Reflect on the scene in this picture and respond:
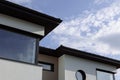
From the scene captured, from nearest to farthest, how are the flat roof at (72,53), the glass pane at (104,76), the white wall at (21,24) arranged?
1. the white wall at (21,24)
2. the flat roof at (72,53)
3. the glass pane at (104,76)

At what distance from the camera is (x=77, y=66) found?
15016 millimetres

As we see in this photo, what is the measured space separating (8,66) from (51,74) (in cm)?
475

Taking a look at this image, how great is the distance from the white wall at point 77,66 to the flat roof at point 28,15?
290cm

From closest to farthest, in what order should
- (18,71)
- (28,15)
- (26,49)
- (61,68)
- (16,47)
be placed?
(18,71), (16,47), (26,49), (28,15), (61,68)

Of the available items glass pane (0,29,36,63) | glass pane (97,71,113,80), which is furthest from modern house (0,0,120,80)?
glass pane (97,71,113,80)

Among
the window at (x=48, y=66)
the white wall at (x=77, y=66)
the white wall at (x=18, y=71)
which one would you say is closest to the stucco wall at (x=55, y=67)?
the window at (x=48, y=66)

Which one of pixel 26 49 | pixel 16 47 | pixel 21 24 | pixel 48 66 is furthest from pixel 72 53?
pixel 16 47

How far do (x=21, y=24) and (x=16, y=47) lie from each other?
47.4 inches

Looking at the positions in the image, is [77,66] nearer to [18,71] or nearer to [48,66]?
[48,66]

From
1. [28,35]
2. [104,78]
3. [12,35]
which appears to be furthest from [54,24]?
[104,78]

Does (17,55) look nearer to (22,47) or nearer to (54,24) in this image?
(22,47)

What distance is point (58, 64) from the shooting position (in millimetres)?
15359

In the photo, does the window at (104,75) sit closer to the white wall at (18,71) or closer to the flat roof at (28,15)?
the flat roof at (28,15)

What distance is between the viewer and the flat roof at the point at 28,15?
11.0 meters
